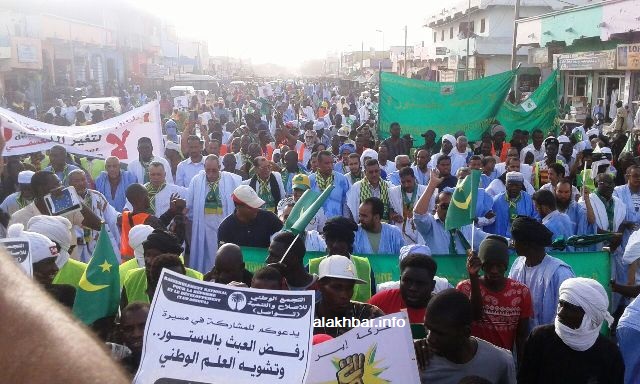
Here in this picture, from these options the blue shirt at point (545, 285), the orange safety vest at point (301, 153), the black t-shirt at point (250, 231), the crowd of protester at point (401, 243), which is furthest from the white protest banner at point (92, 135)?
the blue shirt at point (545, 285)

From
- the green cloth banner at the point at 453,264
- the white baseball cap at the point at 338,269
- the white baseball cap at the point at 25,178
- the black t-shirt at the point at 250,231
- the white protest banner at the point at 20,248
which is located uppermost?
the white protest banner at the point at 20,248

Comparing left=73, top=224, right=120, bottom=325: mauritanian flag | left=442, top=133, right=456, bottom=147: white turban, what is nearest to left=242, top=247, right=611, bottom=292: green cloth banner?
left=73, top=224, right=120, bottom=325: mauritanian flag

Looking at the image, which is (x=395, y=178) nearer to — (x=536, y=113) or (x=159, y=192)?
(x=159, y=192)

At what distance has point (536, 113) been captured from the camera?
12266 millimetres

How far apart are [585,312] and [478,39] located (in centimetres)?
3493

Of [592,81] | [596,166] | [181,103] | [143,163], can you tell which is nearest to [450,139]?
[596,166]

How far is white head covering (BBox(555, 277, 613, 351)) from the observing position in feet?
10.7

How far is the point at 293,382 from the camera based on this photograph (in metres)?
2.20

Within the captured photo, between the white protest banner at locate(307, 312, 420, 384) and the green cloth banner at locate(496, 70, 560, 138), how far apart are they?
397 inches

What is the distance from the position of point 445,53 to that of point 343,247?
4040 cm

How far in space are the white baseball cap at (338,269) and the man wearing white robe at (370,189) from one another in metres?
3.07

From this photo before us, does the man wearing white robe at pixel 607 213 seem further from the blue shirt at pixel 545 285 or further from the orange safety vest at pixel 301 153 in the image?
the orange safety vest at pixel 301 153

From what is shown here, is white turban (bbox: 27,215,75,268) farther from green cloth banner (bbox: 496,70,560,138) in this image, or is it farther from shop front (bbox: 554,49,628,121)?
shop front (bbox: 554,49,628,121)

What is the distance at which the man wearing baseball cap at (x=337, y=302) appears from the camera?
353 centimetres
